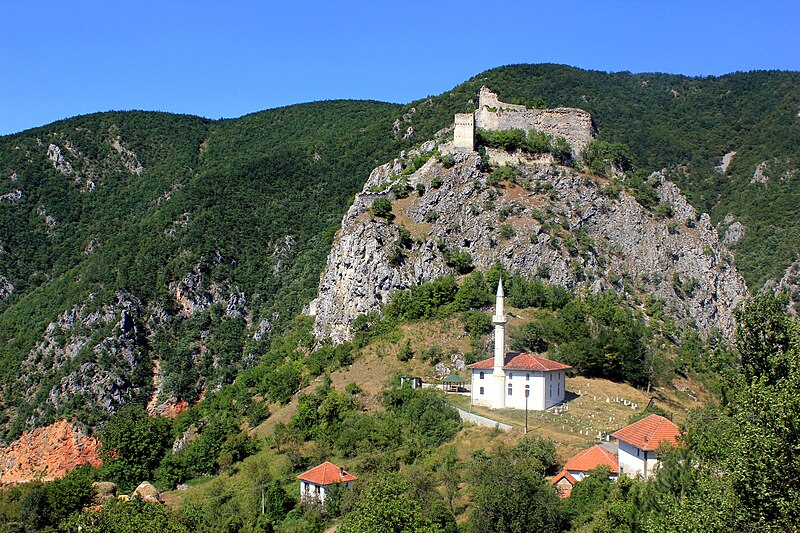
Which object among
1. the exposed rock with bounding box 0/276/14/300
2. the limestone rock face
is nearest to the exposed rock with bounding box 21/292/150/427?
the exposed rock with bounding box 0/276/14/300

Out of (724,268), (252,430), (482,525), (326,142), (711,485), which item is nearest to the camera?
(711,485)

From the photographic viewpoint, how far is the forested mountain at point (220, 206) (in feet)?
315

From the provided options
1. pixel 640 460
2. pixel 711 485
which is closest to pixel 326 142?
pixel 640 460

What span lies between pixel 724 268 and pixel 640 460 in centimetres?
5046

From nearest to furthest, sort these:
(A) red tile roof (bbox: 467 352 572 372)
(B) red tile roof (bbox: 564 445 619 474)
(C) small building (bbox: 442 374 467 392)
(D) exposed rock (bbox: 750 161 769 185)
Answer: (B) red tile roof (bbox: 564 445 619 474) → (A) red tile roof (bbox: 467 352 572 372) → (C) small building (bbox: 442 374 467 392) → (D) exposed rock (bbox: 750 161 769 185)

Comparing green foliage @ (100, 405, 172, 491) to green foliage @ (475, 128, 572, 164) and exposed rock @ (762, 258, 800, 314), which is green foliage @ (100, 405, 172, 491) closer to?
green foliage @ (475, 128, 572, 164)

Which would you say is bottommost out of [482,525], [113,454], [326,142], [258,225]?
[113,454]

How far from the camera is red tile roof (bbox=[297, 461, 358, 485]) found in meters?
43.7

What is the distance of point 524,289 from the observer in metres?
64.5

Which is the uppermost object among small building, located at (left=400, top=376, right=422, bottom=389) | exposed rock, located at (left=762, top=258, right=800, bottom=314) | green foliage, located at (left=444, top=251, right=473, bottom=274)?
green foliage, located at (left=444, top=251, right=473, bottom=274)

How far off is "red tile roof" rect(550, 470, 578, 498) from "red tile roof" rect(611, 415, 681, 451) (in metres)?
2.78

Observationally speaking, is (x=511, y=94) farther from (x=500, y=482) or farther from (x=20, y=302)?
(x=500, y=482)

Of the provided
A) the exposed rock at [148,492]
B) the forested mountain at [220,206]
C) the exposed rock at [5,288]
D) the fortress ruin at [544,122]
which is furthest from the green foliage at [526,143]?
the exposed rock at [5,288]

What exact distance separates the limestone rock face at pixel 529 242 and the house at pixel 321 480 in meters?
23.6
